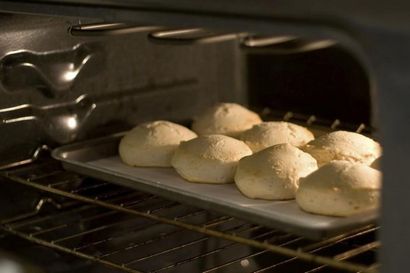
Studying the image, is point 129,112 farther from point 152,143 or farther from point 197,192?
point 197,192

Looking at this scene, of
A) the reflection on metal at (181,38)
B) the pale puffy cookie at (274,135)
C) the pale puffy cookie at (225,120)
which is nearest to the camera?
the reflection on metal at (181,38)

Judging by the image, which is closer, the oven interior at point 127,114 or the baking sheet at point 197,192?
the baking sheet at point 197,192

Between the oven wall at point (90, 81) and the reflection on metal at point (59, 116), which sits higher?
the oven wall at point (90, 81)

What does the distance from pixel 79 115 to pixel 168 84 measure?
19 cm

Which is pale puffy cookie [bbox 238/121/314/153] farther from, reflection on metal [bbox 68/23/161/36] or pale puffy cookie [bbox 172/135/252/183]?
reflection on metal [bbox 68/23/161/36]

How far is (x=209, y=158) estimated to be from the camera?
53.7 inches

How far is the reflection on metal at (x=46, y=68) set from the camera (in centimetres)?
145

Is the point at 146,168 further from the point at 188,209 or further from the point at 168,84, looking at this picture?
the point at 168,84

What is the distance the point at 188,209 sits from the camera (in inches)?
60.3

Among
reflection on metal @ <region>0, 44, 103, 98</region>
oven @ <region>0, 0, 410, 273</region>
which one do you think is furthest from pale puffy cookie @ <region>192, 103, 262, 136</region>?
reflection on metal @ <region>0, 44, 103, 98</region>

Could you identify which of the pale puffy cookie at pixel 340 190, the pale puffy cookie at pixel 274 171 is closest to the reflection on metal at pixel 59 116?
the pale puffy cookie at pixel 274 171

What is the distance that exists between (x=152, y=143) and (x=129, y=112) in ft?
0.56

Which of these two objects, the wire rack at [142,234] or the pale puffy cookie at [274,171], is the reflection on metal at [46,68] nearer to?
the wire rack at [142,234]

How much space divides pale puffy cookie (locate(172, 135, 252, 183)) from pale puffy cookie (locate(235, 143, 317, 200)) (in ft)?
0.13
